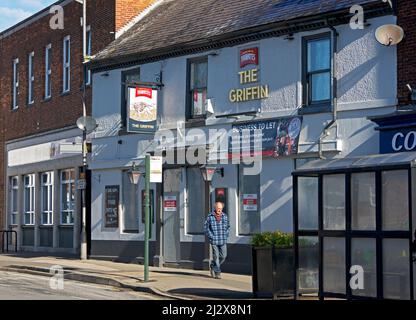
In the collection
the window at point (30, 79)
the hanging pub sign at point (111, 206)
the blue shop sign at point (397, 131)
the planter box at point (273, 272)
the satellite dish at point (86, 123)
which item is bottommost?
the planter box at point (273, 272)

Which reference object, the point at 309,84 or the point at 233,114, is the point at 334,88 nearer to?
the point at 309,84

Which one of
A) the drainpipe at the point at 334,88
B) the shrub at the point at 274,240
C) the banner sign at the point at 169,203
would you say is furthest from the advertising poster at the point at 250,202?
the shrub at the point at 274,240

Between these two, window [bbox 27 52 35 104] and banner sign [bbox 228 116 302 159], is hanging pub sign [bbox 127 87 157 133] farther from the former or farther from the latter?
window [bbox 27 52 35 104]

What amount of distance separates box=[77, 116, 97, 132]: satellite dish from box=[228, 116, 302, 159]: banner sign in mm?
6716

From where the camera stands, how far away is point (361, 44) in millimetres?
20016

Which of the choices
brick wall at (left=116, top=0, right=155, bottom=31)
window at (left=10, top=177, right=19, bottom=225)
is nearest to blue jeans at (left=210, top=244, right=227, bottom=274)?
brick wall at (left=116, top=0, right=155, bottom=31)

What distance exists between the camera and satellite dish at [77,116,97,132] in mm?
28109

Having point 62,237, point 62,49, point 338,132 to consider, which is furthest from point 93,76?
point 338,132

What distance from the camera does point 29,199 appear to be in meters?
35.3

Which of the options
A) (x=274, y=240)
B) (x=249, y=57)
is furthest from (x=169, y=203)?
(x=274, y=240)

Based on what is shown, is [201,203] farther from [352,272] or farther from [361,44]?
[352,272]

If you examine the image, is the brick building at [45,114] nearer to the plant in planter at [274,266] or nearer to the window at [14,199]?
the window at [14,199]

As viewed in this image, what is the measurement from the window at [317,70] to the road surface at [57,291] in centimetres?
644

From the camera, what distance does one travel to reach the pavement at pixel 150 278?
1820cm
